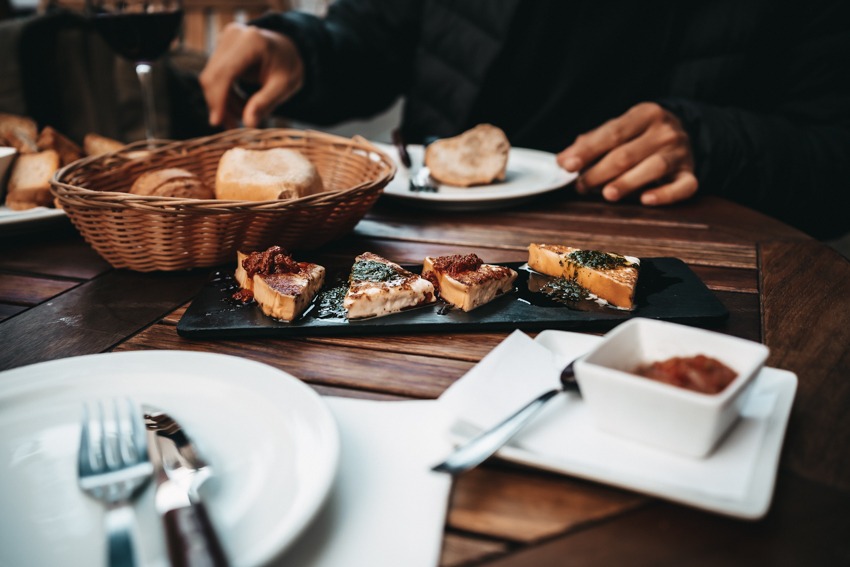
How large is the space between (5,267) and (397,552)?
3.84 feet

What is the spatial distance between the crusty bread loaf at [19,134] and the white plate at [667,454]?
153 centimetres

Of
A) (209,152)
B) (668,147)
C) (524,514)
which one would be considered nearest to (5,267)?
(209,152)

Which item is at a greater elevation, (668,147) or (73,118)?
(668,147)

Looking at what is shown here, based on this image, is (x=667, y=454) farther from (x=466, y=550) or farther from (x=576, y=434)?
(x=466, y=550)

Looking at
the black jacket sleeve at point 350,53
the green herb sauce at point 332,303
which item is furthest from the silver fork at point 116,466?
the black jacket sleeve at point 350,53

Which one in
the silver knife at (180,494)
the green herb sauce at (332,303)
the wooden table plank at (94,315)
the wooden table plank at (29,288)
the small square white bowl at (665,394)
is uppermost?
the small square white bowl at (665,394)

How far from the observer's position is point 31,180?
1.55m

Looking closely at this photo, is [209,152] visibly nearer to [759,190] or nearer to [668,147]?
[668,147]

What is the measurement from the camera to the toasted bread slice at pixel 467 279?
1.09 meters

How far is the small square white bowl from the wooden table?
0.07 meters

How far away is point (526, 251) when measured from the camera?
143 centimetres

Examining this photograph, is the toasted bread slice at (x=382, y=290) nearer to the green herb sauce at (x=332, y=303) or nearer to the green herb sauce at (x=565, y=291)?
the green herb sauce at (x=332, y=303)

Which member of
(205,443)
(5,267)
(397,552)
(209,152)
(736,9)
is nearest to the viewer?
(397,552)

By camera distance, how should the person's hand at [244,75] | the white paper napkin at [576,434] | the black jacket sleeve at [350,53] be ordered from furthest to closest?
the black jacket sleeve at [350,53], the person's hand at [244,75], the white paper napkin at [576,434]
